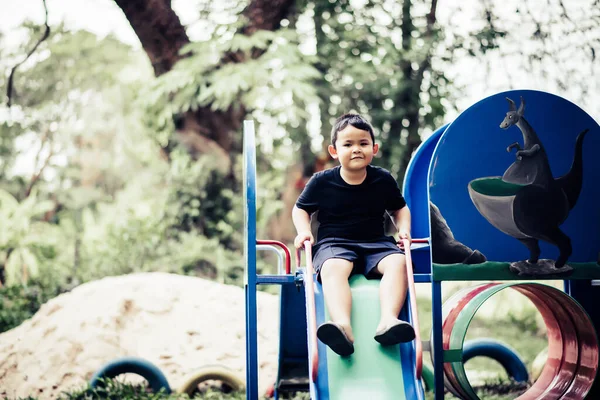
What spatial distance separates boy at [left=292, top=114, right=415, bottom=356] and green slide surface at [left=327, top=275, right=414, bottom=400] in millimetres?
73

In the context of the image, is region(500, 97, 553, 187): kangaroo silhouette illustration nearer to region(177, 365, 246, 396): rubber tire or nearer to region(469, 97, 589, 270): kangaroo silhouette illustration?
region(469, 97, 589, 270): kangaroo silhouette illustration

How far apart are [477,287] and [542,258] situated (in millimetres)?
478

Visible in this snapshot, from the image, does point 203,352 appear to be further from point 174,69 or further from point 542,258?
point 174,69

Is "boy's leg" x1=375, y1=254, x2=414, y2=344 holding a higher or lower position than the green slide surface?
higher

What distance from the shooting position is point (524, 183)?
368cm

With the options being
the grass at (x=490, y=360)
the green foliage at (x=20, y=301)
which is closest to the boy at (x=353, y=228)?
the grass at (x=490, y=360)

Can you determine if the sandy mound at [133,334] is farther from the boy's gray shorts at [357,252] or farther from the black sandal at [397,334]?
the black sandal at [397,334]

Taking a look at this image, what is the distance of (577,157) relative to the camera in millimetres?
3777

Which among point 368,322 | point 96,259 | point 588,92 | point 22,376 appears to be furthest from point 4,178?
point 368,322

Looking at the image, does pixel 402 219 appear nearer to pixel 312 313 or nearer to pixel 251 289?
pixel 312 313

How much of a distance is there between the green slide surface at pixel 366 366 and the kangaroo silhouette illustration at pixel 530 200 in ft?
2.92

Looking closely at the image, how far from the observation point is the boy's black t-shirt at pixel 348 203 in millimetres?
3754

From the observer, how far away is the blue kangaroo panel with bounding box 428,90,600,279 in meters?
3.61

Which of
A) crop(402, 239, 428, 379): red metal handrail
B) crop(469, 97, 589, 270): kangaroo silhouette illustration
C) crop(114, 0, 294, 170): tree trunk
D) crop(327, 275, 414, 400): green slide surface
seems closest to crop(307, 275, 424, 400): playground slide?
crop(327, 275, 414, 400): green slide surface
